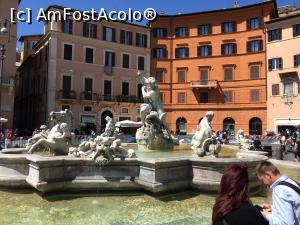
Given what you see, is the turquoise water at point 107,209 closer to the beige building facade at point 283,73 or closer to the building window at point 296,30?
the beige building facade at point 283,73

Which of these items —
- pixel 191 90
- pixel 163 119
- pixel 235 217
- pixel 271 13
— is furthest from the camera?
pixel 191 90

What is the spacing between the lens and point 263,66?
3819cm

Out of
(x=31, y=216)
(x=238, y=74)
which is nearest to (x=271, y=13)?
(x=238, y=74)

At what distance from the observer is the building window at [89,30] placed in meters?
37.6

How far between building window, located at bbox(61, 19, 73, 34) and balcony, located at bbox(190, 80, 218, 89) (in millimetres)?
15015

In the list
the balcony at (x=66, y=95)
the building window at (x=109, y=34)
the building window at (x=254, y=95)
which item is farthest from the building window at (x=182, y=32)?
the balcony at (x=66, y=95)

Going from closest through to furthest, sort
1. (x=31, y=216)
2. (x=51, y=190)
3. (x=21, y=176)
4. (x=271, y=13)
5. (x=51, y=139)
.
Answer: (x=31, y=216), (x=51, y=190), (x=21, y=176), (x=51, y=139), (x=271, y=13)

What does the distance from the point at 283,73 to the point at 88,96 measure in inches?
812

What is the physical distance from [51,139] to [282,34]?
3330cm

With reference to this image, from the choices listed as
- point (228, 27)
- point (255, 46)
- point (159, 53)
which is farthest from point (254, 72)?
point (159, 53)

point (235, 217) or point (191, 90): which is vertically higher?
point (191, 90)

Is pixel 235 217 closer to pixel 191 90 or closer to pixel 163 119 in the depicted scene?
pixel 163 119

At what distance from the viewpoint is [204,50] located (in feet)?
135

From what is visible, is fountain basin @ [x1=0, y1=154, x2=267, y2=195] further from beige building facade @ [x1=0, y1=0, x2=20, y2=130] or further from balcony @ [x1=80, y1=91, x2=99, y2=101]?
balcony @ [x1=80, y1=91, x2=99, y2=101]
